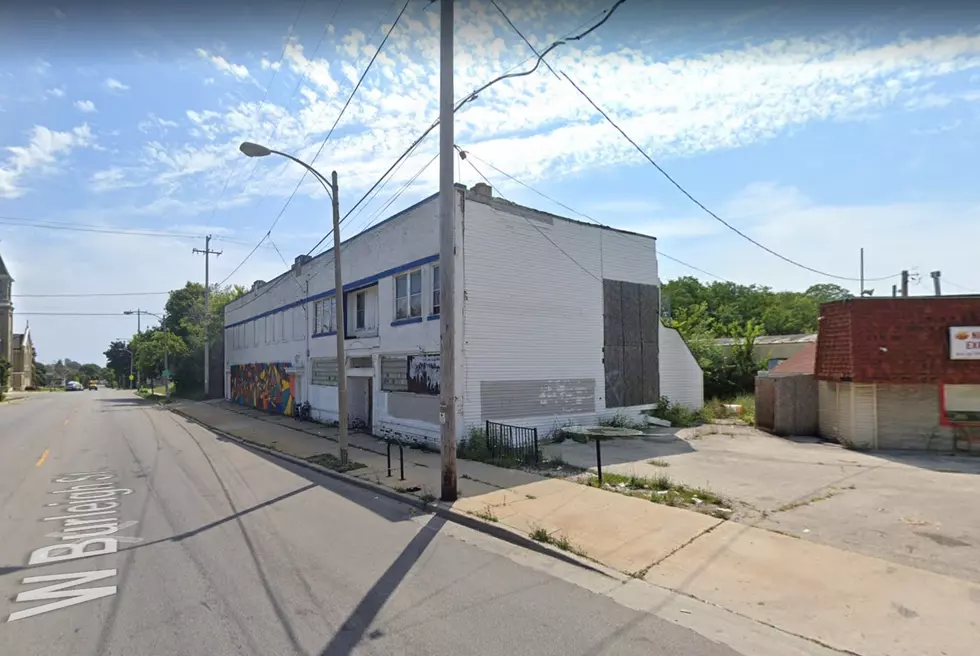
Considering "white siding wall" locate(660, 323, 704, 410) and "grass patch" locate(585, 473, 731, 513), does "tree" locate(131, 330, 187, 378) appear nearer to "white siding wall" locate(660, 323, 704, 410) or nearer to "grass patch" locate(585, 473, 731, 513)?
"white siding wall" locate(660, 323, 704, 410)

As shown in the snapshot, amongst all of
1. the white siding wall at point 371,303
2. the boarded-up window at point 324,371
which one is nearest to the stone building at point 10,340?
the white siding wall at point 371,303

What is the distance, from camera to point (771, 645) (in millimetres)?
4465

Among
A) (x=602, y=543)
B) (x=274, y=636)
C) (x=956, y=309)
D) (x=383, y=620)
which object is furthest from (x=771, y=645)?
(x=956, y=309)

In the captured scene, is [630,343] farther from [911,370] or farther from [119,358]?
[119,358]

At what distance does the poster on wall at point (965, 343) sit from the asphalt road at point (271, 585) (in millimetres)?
13512

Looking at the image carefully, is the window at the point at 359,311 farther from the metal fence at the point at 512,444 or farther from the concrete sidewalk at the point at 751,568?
the concrete sidewalk at the point at 751,568

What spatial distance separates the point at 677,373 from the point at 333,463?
1327cm

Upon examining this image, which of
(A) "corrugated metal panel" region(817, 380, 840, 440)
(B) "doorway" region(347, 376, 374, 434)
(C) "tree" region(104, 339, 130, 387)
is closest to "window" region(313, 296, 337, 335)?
(B) "doorway" region(347, 376, 374, 434)

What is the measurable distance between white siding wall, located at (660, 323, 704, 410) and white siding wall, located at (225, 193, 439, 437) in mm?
9413

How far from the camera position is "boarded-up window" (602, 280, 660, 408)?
60.0 ft

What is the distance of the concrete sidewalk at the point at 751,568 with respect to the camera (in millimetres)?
4648

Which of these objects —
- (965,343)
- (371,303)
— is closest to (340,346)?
(371,303)

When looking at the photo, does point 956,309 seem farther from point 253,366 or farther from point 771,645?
point 253,366

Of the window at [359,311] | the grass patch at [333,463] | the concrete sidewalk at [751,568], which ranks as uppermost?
the window at [359,311]
